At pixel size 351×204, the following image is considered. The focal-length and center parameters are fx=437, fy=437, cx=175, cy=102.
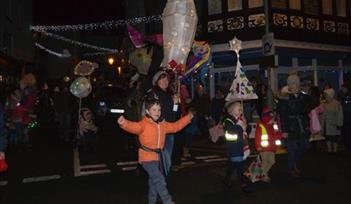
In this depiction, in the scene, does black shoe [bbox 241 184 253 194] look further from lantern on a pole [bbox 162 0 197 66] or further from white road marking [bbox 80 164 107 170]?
white road marking [bbox 80 164 107 170]

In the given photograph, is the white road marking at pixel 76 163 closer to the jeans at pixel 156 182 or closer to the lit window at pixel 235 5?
the jeans at pixel 156 182

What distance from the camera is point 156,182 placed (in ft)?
18.7

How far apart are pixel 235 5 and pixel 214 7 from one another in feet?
3.66

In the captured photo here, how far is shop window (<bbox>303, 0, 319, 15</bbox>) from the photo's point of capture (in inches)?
823

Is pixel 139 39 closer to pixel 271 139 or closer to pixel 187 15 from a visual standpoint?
pixel 187 15

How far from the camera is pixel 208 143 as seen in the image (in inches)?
571

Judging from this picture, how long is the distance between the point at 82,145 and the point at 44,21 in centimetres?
2612

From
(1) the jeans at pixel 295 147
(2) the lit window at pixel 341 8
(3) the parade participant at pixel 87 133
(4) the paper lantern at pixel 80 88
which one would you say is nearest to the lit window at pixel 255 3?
(2) the lit window at pixel 341 8

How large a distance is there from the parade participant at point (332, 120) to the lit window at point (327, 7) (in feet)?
36.3

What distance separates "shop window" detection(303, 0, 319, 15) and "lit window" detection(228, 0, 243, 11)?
10.5ft

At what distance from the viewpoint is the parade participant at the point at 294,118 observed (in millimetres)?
8023

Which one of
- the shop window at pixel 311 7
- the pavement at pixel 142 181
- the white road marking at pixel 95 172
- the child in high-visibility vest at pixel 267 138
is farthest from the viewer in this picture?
the shop window at pixel 311 7

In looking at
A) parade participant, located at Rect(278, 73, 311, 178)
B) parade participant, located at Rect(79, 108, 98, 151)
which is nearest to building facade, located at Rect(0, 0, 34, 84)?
parade participant, located at Rect(79, 108, 98, 151)

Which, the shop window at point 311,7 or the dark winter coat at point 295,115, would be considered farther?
the shop window at point 311,7
